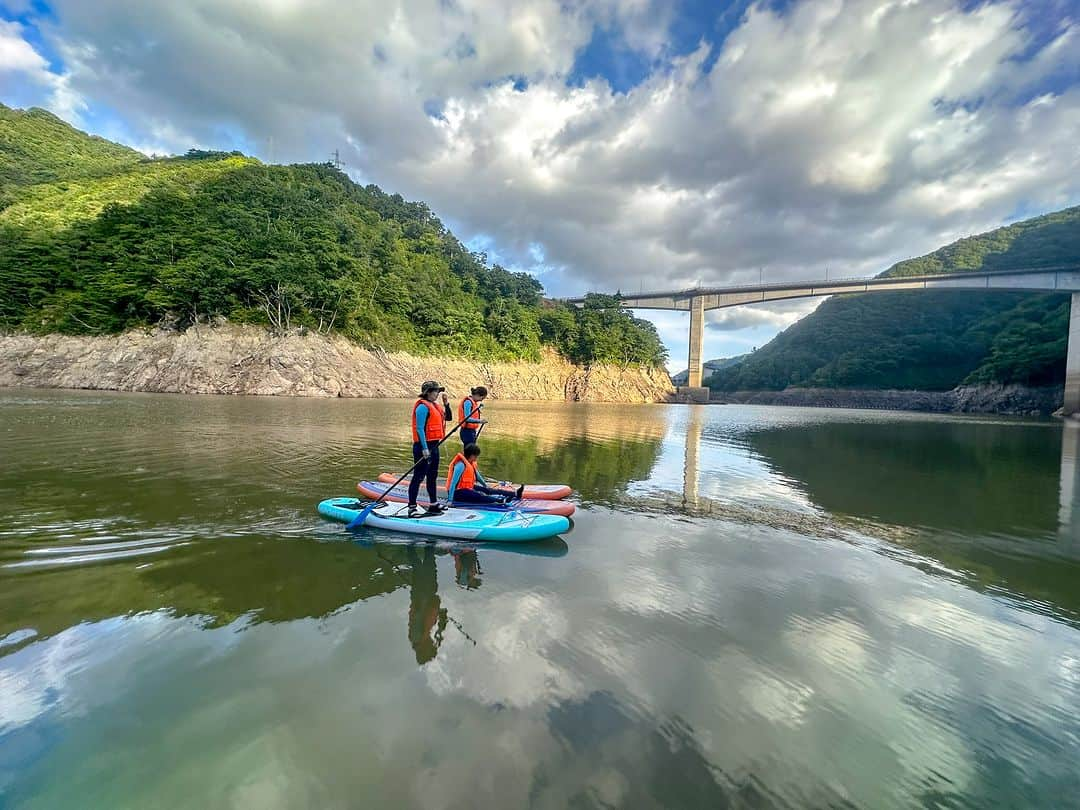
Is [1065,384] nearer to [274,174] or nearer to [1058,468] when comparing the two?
[1058,468]

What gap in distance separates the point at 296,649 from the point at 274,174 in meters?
82.7

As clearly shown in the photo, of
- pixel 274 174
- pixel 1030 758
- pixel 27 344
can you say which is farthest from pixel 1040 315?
pixel 27 344

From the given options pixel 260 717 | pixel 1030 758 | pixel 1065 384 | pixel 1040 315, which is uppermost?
pixel 1040 315

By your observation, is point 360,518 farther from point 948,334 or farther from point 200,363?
point 948,334

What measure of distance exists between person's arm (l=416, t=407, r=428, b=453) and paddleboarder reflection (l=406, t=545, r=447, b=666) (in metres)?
2.27

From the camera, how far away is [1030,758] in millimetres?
3551

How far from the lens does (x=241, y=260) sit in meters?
47.7

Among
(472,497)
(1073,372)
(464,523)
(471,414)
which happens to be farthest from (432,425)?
(1073,372)

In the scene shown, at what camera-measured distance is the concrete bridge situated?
188 feet

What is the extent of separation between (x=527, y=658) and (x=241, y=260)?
55.5 m

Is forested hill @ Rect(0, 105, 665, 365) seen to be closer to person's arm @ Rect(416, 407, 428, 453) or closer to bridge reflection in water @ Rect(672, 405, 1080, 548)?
bridge reflection in water @ Rect(672, 405, 1080, 548)

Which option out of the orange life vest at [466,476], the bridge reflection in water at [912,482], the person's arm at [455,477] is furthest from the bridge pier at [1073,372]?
the person's arm at [455,477]

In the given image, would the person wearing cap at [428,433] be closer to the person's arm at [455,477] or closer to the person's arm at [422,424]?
the person's arm at [422,424]

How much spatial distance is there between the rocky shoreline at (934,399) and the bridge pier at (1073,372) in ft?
10.2
